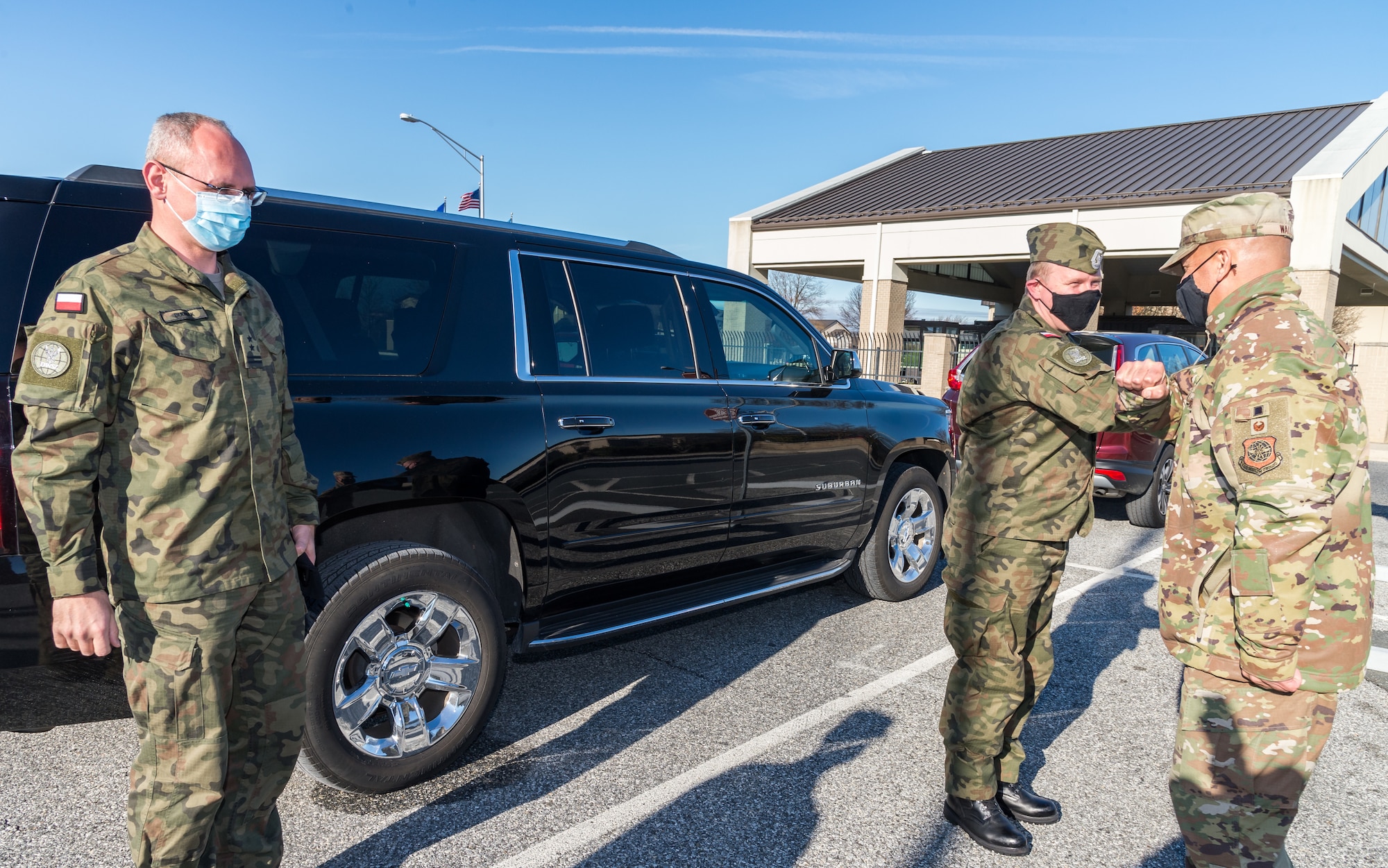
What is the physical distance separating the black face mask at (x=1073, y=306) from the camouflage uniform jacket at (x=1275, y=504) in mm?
685

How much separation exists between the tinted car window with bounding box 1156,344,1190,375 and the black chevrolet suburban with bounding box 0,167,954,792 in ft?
17.5

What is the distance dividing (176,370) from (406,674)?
1392mm

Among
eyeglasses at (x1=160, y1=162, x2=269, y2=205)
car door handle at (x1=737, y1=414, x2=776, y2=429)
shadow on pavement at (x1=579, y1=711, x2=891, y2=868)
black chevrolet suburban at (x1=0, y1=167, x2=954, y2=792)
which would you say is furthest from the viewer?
car door handle at (x1=737, y1=414, x2=776, y2=429)

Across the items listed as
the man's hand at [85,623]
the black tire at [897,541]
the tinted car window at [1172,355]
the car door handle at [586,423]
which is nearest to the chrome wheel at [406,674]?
the car door handle at [586,423]

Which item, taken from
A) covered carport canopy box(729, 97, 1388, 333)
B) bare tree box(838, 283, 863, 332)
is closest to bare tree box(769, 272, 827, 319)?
bare tree box(838, 283, 863, 332)

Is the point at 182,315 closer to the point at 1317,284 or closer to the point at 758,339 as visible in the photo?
the point at 758,339

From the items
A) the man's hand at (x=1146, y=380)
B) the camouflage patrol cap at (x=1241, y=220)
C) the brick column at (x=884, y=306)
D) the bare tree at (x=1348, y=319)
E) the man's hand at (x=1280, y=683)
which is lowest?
the man's hand at (x=1280, y=683)

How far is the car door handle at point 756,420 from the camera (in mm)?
4145

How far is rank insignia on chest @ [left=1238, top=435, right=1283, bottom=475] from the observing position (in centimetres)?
189

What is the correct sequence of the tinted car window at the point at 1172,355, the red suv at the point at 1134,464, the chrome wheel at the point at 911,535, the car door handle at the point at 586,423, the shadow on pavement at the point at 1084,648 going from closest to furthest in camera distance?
the car door handle at the point at 586,423 < the shadow on pavement at the point at 1084,648 < the chrome wheel at the point at 911,535 < the red suv at the point at 1134,464 < the tinted car window at the point at 1172,355

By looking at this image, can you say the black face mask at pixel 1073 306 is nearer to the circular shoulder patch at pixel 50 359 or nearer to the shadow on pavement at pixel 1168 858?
the shadow on pavement at pixel 1168 858

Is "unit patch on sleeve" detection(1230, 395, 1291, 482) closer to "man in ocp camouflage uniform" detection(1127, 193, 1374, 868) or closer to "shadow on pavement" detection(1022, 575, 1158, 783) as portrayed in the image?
"man in ocp camouflage uniform" detection(1127, 193, 1374, 868)

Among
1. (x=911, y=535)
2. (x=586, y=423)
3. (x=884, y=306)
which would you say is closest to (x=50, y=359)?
(x=586, y=423)

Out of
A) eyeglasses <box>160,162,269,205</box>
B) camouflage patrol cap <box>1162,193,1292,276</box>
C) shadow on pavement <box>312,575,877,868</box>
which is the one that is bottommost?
shadow on pavement <box>312,575,877,868</box>
